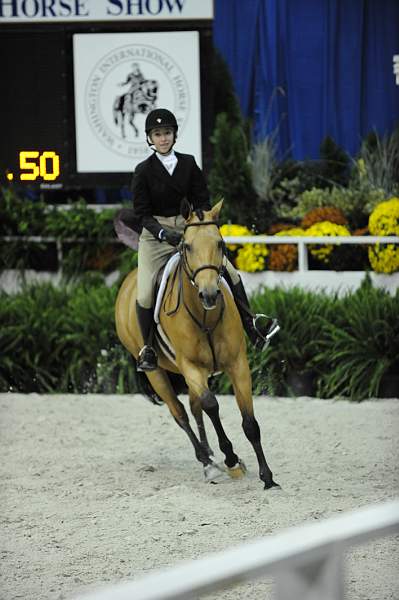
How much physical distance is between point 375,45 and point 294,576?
916cm

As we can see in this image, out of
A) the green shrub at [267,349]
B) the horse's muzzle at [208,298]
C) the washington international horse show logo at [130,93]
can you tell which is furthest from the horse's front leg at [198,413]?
the washington international horse show logo at [130,93]

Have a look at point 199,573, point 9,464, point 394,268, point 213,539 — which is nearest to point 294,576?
point 199,573

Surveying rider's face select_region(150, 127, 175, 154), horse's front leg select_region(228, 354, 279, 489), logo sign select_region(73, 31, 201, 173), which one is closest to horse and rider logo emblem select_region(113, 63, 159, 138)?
logo sign select_region(73, 31, 201, 173)

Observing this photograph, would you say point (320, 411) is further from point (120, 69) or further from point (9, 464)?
point (120, 69)

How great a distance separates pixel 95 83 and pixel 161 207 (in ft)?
8.15

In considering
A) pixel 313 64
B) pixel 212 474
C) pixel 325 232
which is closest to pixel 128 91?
pixel 325 232

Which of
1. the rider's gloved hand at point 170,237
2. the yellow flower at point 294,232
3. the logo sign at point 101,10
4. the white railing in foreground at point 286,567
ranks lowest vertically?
the yellow flower at point 294,232

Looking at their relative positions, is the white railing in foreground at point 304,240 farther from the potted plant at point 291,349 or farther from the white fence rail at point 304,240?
the potted plant at point 291,349

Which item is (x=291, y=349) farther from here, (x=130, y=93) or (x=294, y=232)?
(x=130, y=93)

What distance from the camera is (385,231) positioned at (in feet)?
27.2

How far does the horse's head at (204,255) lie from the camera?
4.79m

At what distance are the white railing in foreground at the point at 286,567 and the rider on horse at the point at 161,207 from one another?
3783 millimetres

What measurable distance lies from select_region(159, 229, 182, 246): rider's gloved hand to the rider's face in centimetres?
43

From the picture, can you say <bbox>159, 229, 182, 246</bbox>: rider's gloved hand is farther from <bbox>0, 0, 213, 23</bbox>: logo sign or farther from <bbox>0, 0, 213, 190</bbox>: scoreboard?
<bbox>0, 0, 213, 23</bbox>: logo sign
